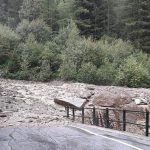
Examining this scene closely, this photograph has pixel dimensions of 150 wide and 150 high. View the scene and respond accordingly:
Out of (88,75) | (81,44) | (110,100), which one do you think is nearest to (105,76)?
(88,75)

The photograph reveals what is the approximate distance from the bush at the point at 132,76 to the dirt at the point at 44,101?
509 cm

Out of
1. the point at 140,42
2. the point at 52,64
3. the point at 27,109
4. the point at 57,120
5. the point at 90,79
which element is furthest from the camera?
the point at 140,42

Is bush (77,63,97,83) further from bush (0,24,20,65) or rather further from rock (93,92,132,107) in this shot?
bush (0,24,20,65)

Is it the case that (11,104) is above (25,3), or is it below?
below

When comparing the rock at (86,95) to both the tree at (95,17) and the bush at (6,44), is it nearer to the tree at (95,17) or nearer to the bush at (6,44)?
the bush at (6,44)

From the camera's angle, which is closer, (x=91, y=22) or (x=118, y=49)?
(x=118, y=49)

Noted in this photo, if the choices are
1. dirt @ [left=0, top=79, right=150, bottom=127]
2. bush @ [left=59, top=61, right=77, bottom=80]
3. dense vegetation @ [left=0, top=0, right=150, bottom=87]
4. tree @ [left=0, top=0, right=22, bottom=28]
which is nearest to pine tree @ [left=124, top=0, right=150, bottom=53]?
dense vegetation @ [left=0, top=0, right=150, bottom=87]

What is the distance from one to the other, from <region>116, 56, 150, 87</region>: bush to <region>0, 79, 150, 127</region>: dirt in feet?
16.7

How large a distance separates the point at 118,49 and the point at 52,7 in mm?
20290

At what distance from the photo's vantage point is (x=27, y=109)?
24219mm

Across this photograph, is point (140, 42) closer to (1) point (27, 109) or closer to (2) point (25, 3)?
(2) point (25, 3)

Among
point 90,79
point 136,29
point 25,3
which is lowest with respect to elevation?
point 90,79

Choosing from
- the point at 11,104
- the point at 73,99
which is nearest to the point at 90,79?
the point at 73,99

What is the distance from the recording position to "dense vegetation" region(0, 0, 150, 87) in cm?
4112
